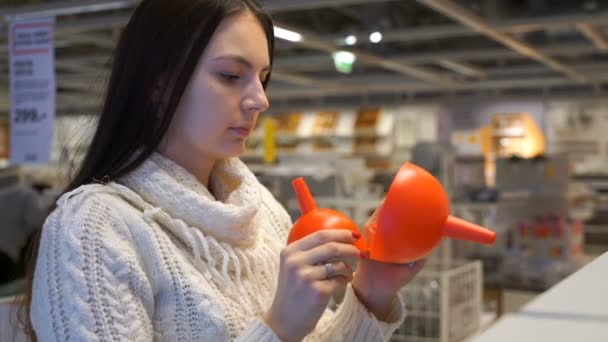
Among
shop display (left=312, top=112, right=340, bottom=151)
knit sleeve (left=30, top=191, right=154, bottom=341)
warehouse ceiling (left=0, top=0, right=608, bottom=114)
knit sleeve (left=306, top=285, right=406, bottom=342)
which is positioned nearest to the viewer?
knit sleeve (left=30, top=191, right=154, bottom=341)

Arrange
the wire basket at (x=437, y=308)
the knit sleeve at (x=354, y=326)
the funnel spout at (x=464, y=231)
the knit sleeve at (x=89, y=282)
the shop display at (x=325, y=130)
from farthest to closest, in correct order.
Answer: the shop display at (x=325, y=130) → the wire basket at (x=437, y=308) → the knit sleeve at (x=354, y=326) → the funnel spout at (x=464, y=231) → the knit sleeve at (x=89, y=282)

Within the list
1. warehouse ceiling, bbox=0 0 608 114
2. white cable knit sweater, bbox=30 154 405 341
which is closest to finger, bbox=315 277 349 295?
white cable knit sweater, bbox=30 154 405 341

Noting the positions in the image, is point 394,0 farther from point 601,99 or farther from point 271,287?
point 601,99

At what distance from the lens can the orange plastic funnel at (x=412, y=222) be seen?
3.52 feet

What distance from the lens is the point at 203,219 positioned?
1.15 metres

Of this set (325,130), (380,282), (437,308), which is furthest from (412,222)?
(325,130)

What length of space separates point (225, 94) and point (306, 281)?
0.35m

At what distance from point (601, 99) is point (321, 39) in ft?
21.2

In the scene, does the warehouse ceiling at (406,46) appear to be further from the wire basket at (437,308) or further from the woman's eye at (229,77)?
the wire basket at (437,308)

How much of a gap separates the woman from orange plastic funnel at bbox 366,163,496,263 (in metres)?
0.06

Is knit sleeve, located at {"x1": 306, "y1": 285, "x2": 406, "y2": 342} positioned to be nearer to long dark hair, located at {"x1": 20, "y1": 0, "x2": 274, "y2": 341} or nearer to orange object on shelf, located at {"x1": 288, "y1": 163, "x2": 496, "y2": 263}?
orange object on shelf, located at {"x1": 288, "y1": 163, "x2": 496, "y2": 263}

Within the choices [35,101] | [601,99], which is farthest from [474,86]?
[35,101]

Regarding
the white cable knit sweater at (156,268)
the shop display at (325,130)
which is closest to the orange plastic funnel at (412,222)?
the white cable knit sweater at (156,268)

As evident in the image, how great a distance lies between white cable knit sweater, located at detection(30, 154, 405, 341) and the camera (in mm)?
999
